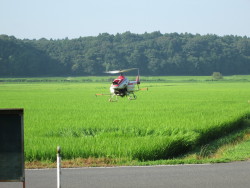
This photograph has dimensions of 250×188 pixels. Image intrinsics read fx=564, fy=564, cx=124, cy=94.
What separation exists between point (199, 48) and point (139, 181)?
130904 millimetres

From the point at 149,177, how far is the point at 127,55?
115638mm

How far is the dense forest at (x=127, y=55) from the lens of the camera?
11481 cm

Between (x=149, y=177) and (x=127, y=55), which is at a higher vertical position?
(x=127, y=55)

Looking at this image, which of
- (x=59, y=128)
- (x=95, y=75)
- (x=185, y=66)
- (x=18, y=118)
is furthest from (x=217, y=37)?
(x=18, y=118)

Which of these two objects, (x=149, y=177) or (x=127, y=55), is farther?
(x=127, y=55)

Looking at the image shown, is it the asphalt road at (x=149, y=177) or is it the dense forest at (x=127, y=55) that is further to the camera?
the dense forest at (x=127, y=55)

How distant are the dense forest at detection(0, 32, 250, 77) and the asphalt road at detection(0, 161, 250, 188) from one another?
324 ft

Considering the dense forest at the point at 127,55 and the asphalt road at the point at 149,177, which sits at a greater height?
the dense forest at the point at 127,55

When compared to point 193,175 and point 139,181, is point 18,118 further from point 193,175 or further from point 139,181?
point 193,175

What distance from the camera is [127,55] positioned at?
125 metres

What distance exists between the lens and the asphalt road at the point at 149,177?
Result: 9.27 m

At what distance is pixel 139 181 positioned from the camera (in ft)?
31.5

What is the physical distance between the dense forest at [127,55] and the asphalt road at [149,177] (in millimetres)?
98900

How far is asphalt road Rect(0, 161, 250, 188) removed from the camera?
9266 millimetres
